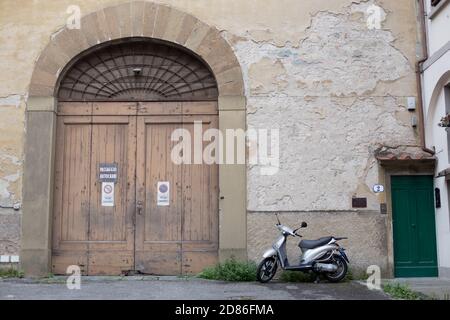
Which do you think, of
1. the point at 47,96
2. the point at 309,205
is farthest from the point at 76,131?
the point at 309,205

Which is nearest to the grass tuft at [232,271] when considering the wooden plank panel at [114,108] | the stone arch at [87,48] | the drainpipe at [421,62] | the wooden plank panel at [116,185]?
the stone arch at [87,48]

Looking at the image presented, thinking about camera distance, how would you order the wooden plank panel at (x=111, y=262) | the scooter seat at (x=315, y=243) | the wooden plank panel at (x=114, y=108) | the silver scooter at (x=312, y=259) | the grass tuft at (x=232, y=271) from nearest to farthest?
the silver scooter at (x=312, y=259) < the scooter seat at (x=315, y=243) < the grass tuft at (x=232, y=271) < the wooden plank panel at (x=111, y=262) < the wooden plank panel at (x=114, y=108)

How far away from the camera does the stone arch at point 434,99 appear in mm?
9512

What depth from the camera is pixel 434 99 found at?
9883mm

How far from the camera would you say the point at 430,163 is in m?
10.0

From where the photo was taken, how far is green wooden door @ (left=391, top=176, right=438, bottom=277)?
9867mm

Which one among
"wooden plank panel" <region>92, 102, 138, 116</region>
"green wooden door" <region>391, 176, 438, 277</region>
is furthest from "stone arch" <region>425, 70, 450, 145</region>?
"wooden plank panel" <region>92, 102, 138, 116</region>

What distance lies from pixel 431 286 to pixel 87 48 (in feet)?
23.2

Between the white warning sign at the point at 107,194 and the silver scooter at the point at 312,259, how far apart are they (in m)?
2.97

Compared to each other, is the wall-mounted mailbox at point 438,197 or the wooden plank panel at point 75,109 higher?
the wooden plank panel at point 75,109

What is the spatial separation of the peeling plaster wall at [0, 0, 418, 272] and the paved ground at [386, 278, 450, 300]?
623 mm

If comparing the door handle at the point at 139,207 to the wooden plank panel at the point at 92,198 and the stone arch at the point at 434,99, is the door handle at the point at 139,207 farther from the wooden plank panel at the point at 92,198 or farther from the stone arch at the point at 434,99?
the stone arch at the point at 434,99

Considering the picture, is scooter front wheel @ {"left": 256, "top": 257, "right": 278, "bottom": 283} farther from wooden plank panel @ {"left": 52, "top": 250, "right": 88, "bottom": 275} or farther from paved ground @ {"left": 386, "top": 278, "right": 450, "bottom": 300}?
wooden plank panel @ {"left": 52, "top": 250, "right": 88, "bottom": 275}

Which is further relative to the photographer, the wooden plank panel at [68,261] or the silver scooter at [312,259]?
the wooden plank panel at [68,261]
